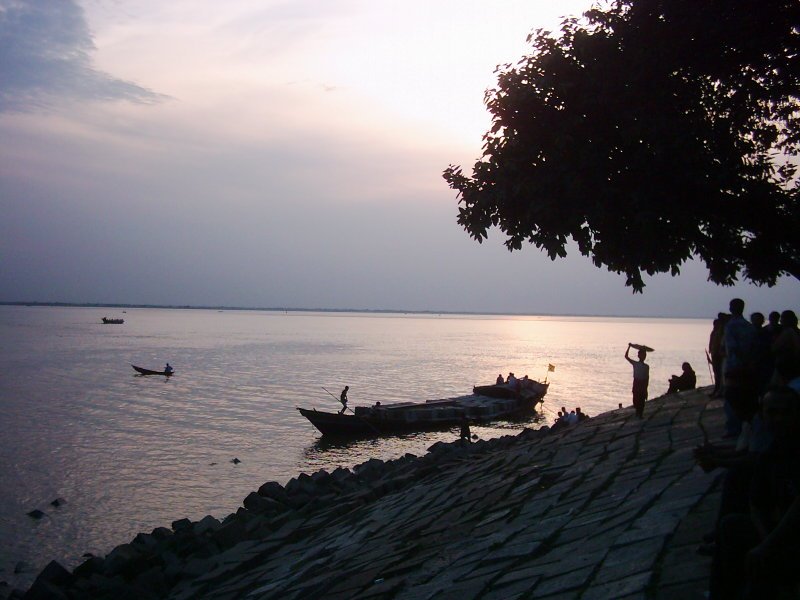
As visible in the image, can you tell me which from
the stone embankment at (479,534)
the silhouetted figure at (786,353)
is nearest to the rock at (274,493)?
the stone embankment at (479,534)

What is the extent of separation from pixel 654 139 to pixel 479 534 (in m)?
7.40

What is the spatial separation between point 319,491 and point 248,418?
22959 millimetres

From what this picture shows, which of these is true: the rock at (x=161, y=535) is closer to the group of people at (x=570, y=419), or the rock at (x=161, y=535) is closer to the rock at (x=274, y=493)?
the rock at (x=274, y=493)

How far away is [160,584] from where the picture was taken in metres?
11.5

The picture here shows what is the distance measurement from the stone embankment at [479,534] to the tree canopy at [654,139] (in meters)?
3.48

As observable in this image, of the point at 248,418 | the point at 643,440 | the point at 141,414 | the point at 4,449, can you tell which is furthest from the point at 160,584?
the point at 141,414

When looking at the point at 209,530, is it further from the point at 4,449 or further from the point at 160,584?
the point at 4,449

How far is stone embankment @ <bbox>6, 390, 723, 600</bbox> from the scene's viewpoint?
245 inches

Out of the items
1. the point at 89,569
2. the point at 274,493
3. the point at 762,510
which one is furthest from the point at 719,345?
the point at 89,569

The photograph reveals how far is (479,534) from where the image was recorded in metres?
8.46

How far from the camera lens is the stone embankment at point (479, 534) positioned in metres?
6.22

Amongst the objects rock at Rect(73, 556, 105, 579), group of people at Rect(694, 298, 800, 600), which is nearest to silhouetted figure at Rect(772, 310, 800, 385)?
group of people at Rect(694, 298, 800, 600)

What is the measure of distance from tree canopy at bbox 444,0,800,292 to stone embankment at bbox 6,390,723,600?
348 cm

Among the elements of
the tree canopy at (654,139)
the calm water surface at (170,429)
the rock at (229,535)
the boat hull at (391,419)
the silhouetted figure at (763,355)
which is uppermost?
the tree canopy at (654,139)
